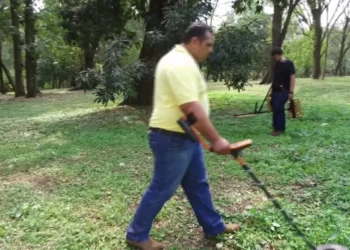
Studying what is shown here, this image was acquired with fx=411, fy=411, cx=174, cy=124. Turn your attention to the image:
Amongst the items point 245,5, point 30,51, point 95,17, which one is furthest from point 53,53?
point 245,5

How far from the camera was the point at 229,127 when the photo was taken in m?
8.50

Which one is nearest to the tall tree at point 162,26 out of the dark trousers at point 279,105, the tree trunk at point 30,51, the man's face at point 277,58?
the man's face at point 277,58

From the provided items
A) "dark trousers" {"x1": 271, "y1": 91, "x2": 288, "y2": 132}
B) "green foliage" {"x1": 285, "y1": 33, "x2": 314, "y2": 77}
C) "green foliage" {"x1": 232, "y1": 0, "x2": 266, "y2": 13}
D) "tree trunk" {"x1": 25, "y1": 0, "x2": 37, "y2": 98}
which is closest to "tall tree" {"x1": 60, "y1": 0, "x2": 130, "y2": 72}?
"green foliage" {"x1": 232, "y1": 0, "x2": 266, "y2": 13}

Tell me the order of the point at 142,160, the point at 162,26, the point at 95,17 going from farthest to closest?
the point at 95,17, the point at 162,26, the point at 142,160

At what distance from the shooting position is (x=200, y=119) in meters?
2.69

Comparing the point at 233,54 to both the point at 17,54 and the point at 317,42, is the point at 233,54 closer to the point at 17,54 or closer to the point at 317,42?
the point at 17,54

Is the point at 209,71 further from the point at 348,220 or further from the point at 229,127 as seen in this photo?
the point at 348,220

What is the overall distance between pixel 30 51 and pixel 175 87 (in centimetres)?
1695

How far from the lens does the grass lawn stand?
11.6 ft

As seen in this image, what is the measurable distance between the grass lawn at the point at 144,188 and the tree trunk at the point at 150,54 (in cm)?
236

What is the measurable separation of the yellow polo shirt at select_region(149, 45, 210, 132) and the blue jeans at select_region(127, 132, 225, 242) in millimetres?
130

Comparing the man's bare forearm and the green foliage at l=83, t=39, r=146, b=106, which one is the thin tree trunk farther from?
the man's bare forearm

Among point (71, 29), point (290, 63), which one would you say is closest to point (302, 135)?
point (290, 63)

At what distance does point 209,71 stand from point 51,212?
6720mm
